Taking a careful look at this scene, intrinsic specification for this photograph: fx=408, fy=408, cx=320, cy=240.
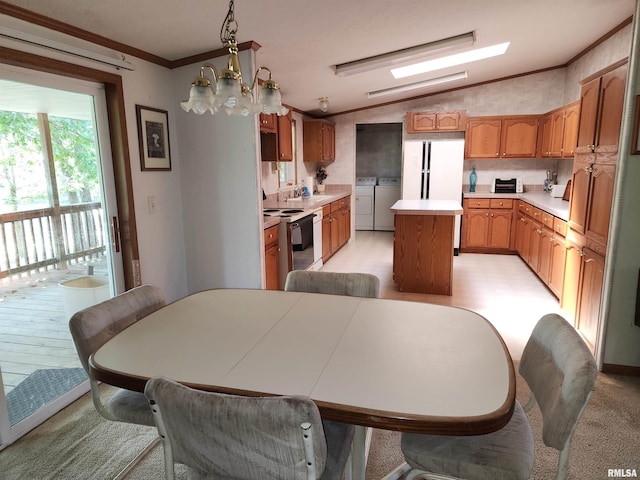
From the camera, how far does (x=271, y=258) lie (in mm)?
3623

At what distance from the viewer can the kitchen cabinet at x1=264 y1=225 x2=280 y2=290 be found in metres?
3.49

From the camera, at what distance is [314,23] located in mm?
2705

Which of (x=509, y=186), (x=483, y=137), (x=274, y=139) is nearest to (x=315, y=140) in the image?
(x=274, y=139)

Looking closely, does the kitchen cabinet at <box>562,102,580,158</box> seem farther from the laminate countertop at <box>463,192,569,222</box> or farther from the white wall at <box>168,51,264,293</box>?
the white wall at <box>168,51,264,293</box>

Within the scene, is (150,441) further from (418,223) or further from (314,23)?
(418,223)

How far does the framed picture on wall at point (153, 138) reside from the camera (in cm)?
278

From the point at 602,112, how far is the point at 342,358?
2674 millimetres

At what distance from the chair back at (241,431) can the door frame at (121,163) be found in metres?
1.86

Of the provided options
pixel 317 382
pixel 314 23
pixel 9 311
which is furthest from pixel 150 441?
pixel 314 23

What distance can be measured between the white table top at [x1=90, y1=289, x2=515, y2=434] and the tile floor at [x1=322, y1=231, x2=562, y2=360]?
1744mm

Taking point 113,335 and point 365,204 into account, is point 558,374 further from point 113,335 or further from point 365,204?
point 365,204

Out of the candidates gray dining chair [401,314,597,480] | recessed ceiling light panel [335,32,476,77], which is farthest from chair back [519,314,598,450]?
recessed ceiling light panel [335,32,476,77]

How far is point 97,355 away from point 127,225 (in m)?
1.45

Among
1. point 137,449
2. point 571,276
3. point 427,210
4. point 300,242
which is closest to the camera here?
point 137,449
